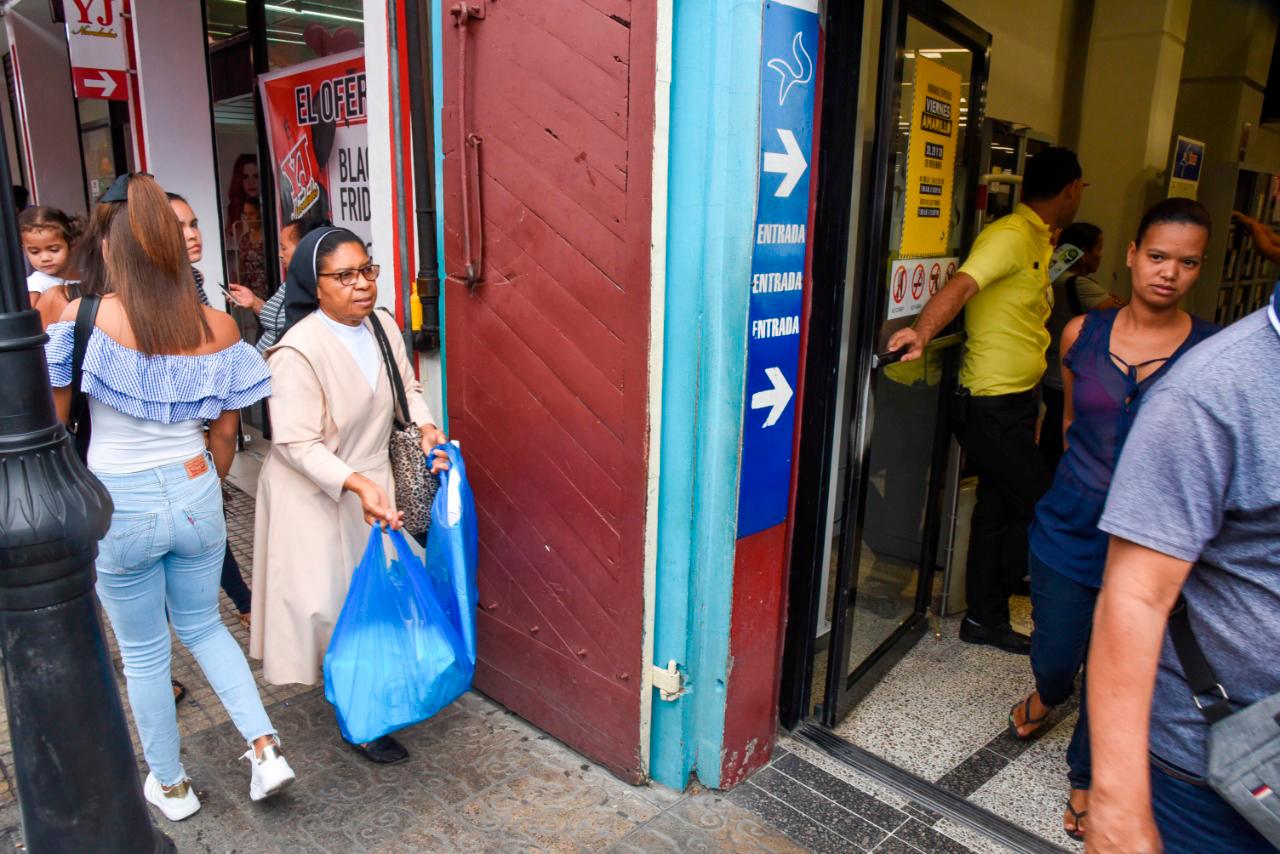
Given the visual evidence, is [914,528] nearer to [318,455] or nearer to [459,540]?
[459,540]

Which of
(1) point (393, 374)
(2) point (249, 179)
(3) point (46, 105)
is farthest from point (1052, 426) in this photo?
(3) point (46, 105)

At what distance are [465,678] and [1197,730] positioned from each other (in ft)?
6.65

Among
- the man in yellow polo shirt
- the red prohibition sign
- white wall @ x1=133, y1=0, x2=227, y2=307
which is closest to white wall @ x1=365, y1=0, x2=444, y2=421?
the red prohibition sign

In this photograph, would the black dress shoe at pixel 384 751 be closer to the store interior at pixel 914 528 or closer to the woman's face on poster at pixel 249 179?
the store interior at pixel 914 528

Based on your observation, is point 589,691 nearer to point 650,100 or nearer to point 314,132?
point 650,100

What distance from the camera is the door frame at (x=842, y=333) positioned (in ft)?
9.20

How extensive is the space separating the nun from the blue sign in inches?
44.9

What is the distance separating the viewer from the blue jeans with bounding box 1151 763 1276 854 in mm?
1470

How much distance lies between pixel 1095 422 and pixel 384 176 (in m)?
2.75

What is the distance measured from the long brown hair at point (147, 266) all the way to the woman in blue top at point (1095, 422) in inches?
110

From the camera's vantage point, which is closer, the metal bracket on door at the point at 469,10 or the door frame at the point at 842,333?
the door frame at the point at 842,333

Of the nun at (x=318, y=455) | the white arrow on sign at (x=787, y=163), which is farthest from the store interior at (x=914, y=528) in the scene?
the nun at (x=318, y=455)

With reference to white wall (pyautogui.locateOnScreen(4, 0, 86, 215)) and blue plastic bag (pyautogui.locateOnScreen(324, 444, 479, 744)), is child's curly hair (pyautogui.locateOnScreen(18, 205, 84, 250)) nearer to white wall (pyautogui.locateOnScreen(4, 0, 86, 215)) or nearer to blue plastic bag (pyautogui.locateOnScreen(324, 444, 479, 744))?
blue plastic bag (pyautogui.locateOnScreen(324, 444, 479, 744))

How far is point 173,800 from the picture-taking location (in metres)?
2.83
